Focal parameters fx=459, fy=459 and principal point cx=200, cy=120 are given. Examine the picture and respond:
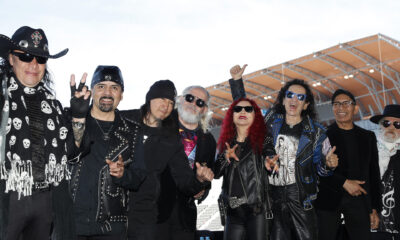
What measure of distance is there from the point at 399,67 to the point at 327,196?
19.6m

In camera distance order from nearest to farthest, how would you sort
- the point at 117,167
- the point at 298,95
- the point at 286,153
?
the point at 117,167 < the point at 286,153 < the point at 298,95

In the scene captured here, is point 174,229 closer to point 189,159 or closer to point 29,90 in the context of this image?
point 189,159

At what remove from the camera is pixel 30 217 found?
3.44 metres

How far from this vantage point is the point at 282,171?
5.41m

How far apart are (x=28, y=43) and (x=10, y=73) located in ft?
0.94

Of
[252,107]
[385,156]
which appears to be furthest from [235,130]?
[385,156]

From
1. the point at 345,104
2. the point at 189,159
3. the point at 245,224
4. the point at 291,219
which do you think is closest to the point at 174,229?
the point at 245,224

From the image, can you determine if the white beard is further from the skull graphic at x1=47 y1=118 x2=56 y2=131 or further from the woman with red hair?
the skull graphic at x1=47 y1=118 x2=56 y2=131

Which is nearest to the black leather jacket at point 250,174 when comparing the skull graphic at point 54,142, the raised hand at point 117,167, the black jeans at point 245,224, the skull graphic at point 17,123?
the black jeans at point 245,224

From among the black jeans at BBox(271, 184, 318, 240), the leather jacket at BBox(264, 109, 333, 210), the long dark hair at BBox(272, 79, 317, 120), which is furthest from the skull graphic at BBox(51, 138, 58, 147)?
the long dark hair at BBox(272, 79, 317, 120)

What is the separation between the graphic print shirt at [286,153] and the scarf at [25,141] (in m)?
2.57

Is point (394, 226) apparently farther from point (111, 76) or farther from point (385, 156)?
point (111, 76)

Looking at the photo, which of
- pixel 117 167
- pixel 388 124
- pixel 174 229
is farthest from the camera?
pixel 388 124

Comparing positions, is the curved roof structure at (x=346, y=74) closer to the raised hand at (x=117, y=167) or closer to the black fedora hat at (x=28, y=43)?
the raised hand at (x=117, y=167)
